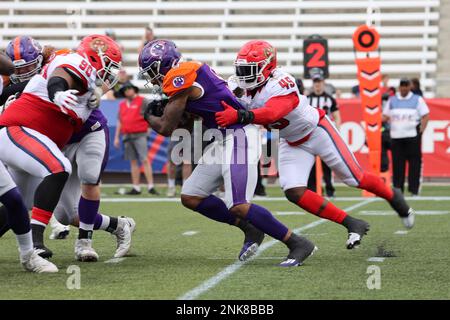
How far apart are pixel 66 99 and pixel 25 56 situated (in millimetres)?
1114

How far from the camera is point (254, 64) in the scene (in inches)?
237

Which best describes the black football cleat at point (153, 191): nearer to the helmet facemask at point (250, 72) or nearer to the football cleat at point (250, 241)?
the football cleat at point (250, 241)

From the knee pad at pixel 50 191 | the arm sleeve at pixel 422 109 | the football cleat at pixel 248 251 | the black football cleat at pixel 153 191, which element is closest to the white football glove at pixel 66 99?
the knee pad at pixel 50 191

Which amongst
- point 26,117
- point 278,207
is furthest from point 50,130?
point 278,207

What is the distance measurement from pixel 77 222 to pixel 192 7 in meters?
13.2

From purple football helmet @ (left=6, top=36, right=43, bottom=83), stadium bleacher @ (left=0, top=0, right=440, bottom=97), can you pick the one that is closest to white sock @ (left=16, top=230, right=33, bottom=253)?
purple football helmet @ (left=6, top=36, right=43, bottom=83)

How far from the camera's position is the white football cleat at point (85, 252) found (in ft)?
19.9

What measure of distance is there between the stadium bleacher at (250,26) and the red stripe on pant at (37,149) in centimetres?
1268

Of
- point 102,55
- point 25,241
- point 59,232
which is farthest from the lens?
point 59,232

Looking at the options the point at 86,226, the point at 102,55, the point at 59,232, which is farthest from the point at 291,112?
the point at 59,232

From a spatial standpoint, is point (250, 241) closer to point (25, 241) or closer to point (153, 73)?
point (153, 73)

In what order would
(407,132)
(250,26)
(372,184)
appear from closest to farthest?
(372,184), (407,132), (250,26)

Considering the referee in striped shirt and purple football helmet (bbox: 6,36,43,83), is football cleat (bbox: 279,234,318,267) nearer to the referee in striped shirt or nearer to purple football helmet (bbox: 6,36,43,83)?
purple football helmet (bbox: 6,36,43,83)

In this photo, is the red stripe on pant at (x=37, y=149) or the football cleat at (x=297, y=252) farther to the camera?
the football cleat at (x=297, y=252)
